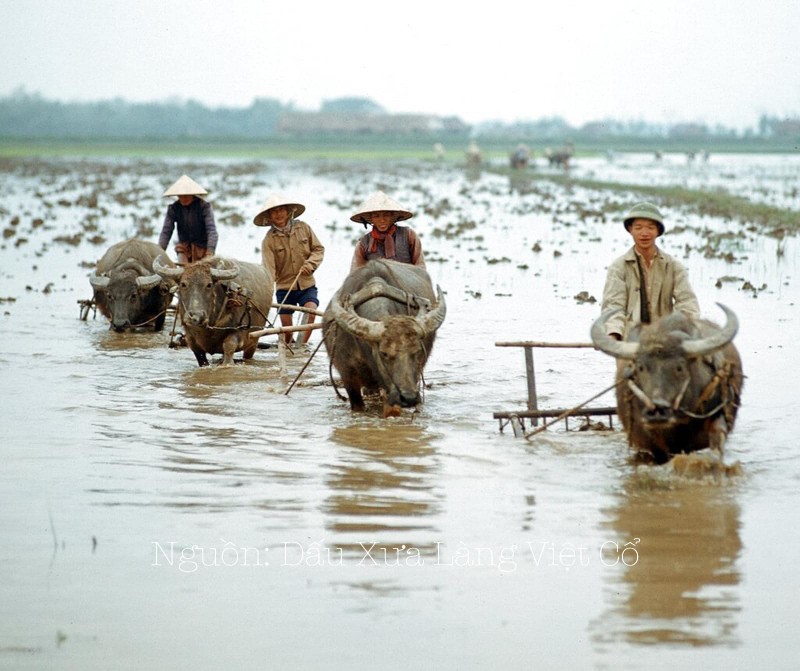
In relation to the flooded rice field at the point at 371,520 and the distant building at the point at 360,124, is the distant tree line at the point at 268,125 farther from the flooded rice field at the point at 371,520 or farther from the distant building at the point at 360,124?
the flooded rice field at the point at 371,520

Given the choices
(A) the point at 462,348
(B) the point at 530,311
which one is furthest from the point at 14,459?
(B) the point at 530,311

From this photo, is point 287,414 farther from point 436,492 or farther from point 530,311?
point 530,311

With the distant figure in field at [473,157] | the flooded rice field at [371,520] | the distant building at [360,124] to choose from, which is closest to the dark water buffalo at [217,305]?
the flooded rice field at [371,520]

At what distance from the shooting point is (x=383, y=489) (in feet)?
18.9

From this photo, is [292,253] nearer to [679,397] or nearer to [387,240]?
[387,240]

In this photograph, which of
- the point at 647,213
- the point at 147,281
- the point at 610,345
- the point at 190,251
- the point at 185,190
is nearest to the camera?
the point at 610,345

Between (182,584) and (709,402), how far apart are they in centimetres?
263

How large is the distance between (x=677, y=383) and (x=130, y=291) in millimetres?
6735

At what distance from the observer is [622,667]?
3.79 m

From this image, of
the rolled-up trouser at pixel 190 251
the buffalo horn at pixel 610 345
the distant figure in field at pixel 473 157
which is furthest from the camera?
the distant figure in field at pixel 473 157

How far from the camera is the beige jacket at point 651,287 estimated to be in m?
6.28

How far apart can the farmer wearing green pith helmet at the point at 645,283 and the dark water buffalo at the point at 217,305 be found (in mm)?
3375

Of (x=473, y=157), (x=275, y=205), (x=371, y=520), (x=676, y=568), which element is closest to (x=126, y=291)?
(x=275, y=205)

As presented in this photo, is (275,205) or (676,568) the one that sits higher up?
(275,205)
